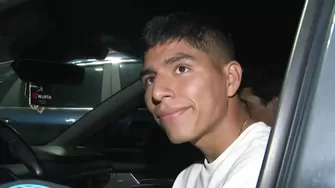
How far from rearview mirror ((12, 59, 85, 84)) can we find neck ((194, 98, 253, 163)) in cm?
83

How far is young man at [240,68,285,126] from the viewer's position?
6.95ft

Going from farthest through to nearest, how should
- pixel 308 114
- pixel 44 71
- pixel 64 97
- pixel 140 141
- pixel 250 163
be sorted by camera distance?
pixel 140 141
pixel 64 97
pixel 44 71
pixel 250 163
pixel 308 114

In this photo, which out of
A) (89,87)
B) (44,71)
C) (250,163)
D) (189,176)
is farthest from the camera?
(89,87)

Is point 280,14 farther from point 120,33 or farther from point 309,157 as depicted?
point 309,157

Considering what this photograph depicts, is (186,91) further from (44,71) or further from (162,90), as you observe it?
(44,71)

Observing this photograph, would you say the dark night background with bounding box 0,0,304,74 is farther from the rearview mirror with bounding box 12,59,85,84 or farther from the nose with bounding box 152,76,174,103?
the nose with bounding box 152,76,174,103

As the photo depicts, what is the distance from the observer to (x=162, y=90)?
1.65 metres

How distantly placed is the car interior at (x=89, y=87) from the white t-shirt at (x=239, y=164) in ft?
1.21

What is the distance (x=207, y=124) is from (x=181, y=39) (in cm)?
26

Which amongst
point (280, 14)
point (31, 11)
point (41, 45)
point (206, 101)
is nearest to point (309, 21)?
point (206, 101)

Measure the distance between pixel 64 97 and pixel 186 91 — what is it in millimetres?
1181

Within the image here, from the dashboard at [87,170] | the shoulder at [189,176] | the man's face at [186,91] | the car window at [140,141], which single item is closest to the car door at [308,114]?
the man's face at [186,91]

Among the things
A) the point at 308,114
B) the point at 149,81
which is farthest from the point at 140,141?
the point at 308,114

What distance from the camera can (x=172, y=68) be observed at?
5.55 ft
